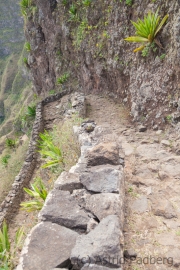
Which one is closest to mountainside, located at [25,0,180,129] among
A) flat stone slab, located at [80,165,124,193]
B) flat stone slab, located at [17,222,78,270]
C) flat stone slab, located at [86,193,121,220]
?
flat stone slab, located at [80,165,124,193]

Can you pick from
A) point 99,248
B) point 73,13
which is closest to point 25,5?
point 73,13

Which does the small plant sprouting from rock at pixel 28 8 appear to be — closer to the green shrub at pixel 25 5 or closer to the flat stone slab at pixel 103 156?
the green shrub at pixel 25 5

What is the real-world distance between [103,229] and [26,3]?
1464 cm

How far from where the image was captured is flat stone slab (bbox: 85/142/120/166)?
9.91 ft

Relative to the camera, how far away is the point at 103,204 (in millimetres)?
2240

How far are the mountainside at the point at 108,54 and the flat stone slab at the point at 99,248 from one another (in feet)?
12.1

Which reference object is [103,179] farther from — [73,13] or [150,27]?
[73,13]

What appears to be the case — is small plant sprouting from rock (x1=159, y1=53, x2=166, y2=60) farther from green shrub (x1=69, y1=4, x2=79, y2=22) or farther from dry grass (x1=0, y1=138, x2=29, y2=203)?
green shrub (x1=69, y1=4, x2=79, y2=22)

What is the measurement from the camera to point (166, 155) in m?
3.96

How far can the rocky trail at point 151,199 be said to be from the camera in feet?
6.40

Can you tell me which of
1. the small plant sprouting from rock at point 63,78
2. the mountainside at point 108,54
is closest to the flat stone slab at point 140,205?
the mountainside at point 108,54

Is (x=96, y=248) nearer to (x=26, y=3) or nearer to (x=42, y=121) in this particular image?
(x=42, y=121)

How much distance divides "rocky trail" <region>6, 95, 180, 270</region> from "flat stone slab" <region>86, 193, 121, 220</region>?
0.90ft

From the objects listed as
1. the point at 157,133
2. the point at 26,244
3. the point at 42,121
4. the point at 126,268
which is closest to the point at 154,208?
the point at 126,268
